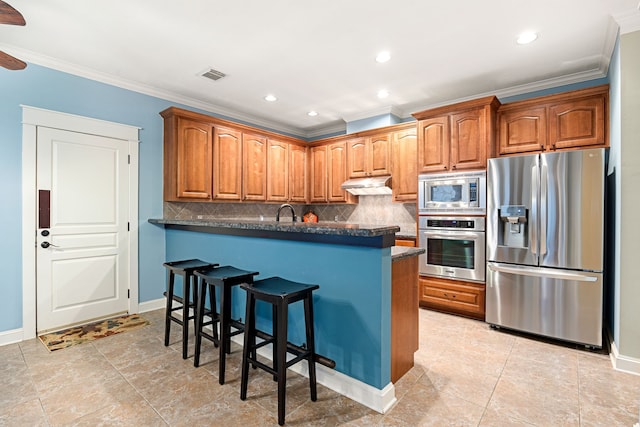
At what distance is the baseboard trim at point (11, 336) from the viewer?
292cm

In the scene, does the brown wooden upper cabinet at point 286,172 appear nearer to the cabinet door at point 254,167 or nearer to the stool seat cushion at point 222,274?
the cabinet door at point 254,167

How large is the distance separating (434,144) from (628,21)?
189 cm

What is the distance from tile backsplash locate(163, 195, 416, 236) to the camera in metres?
4.36

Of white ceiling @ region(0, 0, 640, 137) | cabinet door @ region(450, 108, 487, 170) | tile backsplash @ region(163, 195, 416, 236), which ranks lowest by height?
tile backsplash @ region(163, 195, 416, 236)

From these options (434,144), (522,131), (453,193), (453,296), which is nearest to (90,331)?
(453,296)

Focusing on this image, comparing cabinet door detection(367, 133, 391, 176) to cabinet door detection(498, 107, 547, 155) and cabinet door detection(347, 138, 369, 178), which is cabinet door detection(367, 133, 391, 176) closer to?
cabinet door detection(347, 138, 369, 178)

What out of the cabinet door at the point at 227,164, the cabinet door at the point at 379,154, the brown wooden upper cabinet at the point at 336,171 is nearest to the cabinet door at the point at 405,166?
the cabinet door at the point at 379,154

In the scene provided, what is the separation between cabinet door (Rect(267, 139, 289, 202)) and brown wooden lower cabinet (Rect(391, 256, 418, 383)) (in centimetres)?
317

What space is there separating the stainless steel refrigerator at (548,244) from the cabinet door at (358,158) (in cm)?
195

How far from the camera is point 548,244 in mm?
2992

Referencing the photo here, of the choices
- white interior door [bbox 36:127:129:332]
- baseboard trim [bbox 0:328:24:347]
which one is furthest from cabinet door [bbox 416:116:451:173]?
baseboard trim [bbox 0:328:24:347]

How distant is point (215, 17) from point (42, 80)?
204 cm

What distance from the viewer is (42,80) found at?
3145 mm

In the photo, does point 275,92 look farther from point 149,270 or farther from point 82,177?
point 149,270
